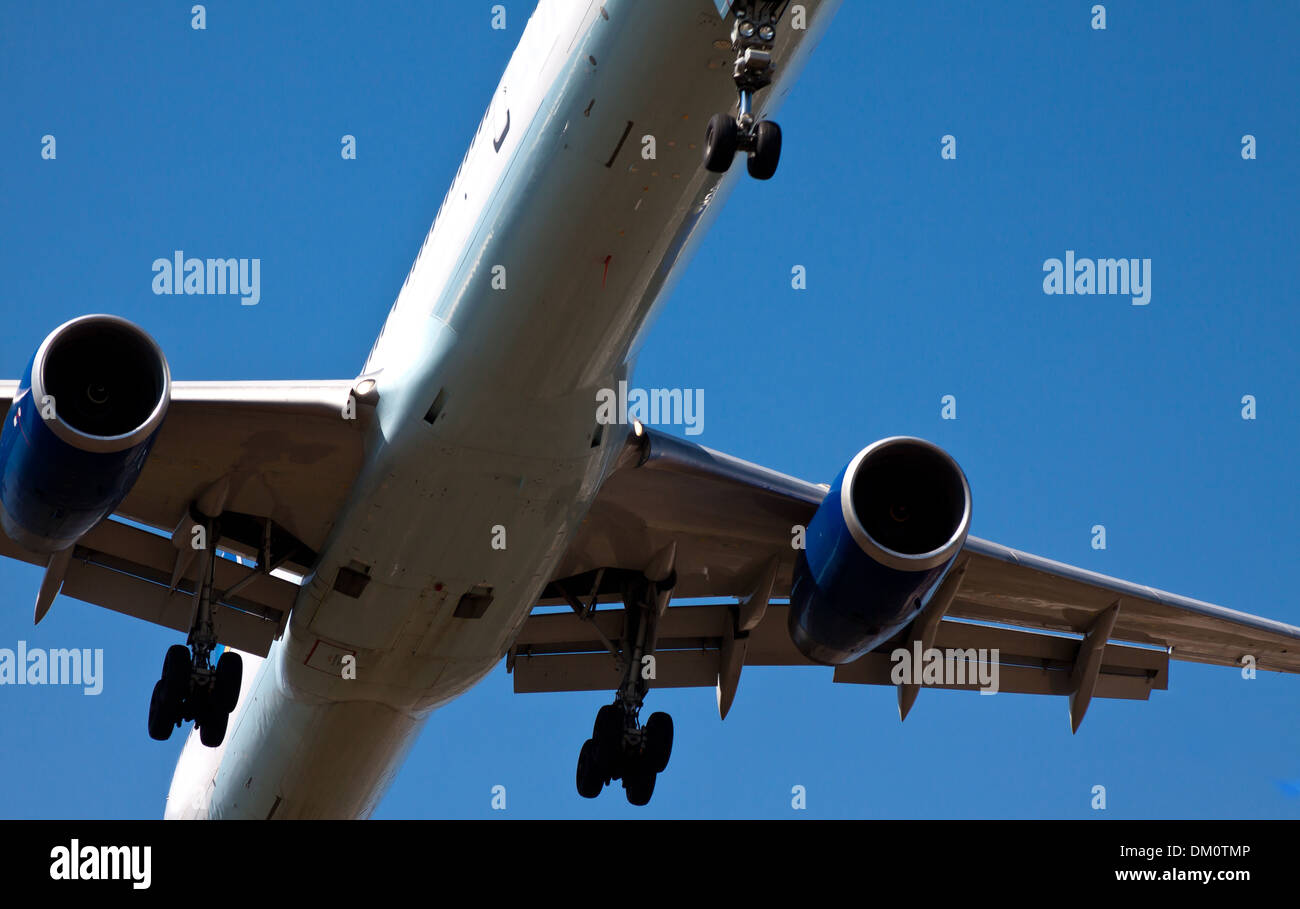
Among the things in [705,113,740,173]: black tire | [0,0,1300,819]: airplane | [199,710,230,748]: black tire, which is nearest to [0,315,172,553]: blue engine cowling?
[0,0,1300,819]: airplane

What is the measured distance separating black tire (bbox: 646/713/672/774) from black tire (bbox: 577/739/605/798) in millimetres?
537

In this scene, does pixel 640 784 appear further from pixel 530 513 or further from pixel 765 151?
pixel 765 151

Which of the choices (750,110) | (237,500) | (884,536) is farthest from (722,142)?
(237,500)

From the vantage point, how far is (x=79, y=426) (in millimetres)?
13055

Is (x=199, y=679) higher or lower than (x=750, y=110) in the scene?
lower

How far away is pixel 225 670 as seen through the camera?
1585cm

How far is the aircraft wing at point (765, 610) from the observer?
624 inches

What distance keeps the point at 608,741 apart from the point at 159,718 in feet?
14.1

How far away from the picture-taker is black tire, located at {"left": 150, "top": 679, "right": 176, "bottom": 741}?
51.3ft

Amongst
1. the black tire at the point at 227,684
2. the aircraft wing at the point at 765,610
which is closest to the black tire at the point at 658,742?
the aircraft wing at the point at 765,610

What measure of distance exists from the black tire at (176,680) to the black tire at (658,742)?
177 inches

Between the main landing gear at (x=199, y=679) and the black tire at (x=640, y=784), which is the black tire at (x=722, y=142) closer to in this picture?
the main landing gear at (x=199, y=679)
